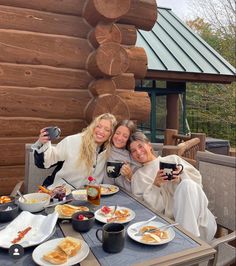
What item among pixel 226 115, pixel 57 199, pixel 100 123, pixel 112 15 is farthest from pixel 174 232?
pixel 226 115

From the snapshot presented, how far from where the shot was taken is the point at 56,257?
4.18 feet

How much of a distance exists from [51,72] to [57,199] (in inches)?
82.9

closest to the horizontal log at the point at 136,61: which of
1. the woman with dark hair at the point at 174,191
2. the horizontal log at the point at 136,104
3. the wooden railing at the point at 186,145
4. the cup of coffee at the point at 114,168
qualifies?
the horizontal log at the point at 136,104

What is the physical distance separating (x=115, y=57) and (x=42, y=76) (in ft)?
3.27

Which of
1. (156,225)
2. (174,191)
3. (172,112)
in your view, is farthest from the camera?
(172,112)

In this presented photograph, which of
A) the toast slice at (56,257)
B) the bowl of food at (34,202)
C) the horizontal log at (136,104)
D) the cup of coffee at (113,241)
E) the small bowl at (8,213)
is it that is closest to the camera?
the toast slice at (56,257)

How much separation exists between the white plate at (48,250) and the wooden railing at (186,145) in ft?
7.85

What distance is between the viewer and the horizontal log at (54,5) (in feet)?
11.1

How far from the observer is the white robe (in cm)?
198

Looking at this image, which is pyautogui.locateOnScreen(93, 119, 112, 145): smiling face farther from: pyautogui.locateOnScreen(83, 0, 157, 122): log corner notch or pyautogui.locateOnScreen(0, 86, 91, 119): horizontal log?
pyautogui.locateOnScreen(0, 86, 91, 119): horizontal log

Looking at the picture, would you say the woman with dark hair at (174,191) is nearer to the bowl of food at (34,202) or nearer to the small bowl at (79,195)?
the small bowl at (79,195)

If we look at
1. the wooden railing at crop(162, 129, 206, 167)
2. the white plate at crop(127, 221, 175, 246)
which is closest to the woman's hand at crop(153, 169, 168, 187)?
the white plate at crop(127, 221, 175, 246)

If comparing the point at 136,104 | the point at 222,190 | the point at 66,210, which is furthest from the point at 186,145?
the point at 66,210

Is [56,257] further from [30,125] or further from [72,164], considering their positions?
[30,125]
